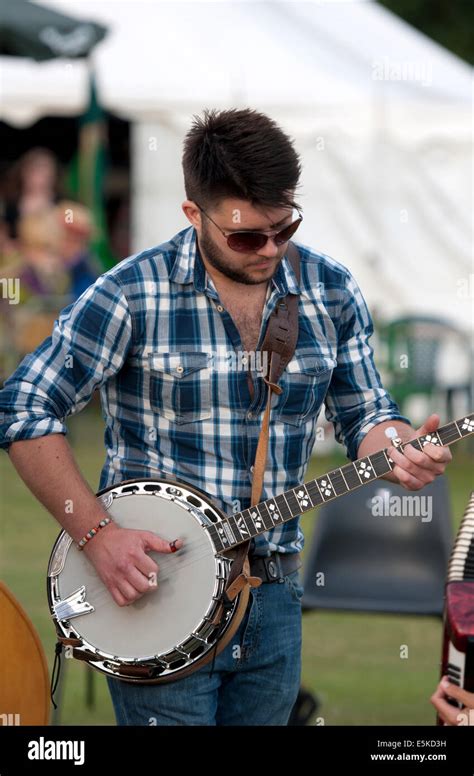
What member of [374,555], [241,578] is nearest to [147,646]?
[241,578]

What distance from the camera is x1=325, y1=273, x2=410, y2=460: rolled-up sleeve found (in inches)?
146

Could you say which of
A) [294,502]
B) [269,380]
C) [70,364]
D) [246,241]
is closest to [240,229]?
[246,241]

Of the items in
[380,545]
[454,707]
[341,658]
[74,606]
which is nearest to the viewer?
[454,707]

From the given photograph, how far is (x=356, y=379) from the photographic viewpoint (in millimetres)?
3758

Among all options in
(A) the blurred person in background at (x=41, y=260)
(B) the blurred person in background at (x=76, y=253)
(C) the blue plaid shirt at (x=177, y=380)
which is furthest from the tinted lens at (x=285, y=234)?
(B) the blurred person in background at (x=76, y=253)

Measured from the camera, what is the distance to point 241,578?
346 centimetres

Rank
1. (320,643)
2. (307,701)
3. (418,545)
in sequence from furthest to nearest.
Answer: (320,643)
(418,545)
(307,701)

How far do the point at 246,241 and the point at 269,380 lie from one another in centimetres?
37

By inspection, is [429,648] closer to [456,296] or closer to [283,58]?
[456,296]

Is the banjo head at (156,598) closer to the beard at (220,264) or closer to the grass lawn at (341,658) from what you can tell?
the beard at (220,264)

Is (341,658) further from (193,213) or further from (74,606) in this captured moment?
(193,213)

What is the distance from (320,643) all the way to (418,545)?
0.94 m

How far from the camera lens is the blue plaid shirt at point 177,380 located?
3469mm
